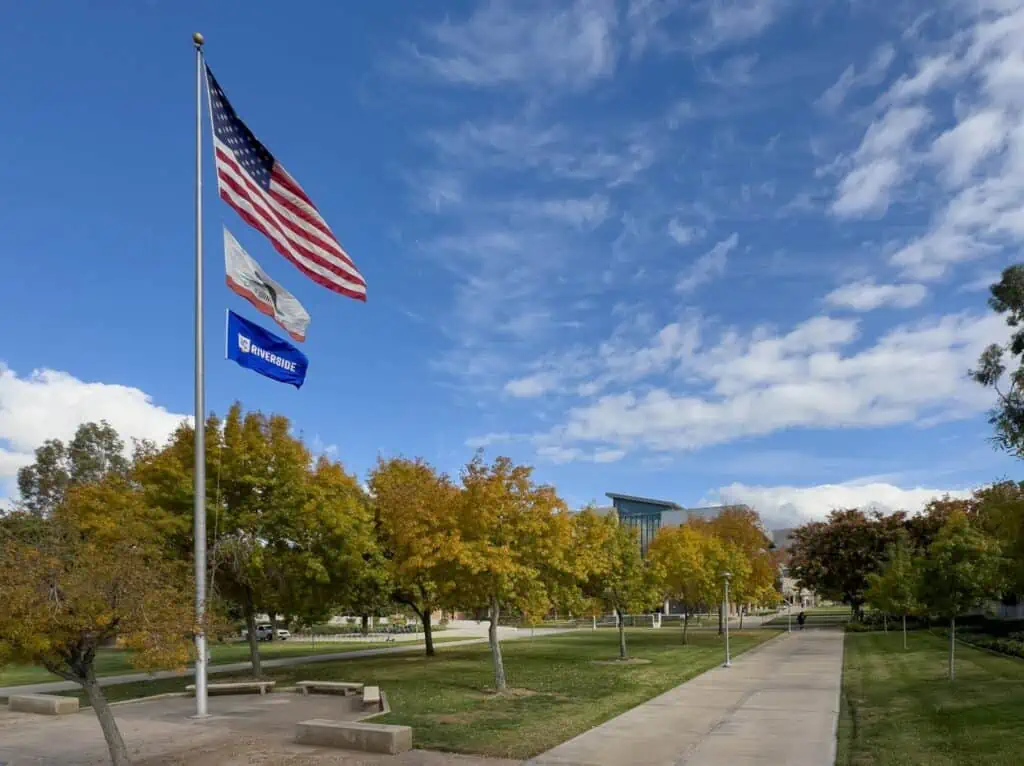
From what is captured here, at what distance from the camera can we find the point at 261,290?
16609 mm

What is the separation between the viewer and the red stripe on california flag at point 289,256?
15734 mm

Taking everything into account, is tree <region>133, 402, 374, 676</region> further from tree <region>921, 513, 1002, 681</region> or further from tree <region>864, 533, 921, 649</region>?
tree <region>864, 533, 921, 649</region>

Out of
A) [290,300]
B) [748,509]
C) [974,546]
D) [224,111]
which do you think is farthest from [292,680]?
[748,509]

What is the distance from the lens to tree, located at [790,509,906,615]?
5441 centimetres

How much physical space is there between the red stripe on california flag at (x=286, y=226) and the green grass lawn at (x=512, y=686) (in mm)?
9441

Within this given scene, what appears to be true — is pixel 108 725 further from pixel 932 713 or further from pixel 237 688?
pixel 932 713

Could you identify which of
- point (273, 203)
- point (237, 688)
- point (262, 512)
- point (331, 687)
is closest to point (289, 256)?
point (273, 203)

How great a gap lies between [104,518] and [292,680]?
726 centimetres

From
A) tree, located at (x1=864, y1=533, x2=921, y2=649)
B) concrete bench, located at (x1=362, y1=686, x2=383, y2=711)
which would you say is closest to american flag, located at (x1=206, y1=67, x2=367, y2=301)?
concrete bench, located at (x1=362, y1=686, x2=383, y2=711)

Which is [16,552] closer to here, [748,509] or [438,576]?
[438,576]

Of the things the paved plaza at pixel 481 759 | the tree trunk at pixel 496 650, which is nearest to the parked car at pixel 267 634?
the tree trunk at pixel 496 650

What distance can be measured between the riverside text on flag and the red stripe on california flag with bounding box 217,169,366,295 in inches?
25.3

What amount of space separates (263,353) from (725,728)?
11548 millimetres

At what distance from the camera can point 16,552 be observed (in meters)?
9.93
